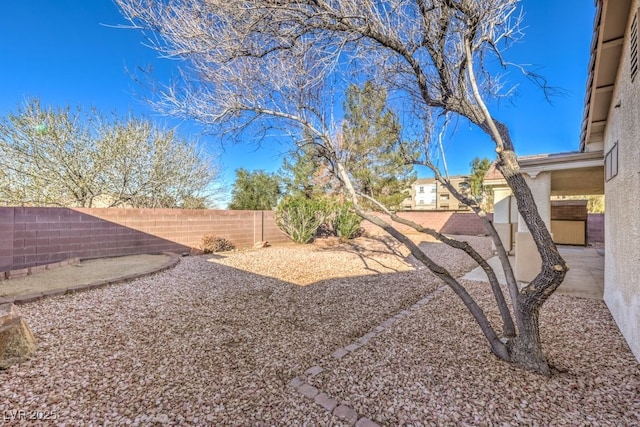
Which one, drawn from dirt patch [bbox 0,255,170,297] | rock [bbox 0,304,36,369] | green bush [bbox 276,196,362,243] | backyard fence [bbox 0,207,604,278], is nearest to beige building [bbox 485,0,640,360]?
rock [bbox 0,304,36,369]

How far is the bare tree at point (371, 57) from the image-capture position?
9.07 feet

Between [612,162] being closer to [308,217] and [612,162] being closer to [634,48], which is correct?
[634,48]

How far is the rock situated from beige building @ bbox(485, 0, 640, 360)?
5997 mm

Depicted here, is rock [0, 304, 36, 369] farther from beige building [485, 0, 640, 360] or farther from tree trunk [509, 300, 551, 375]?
beige building [485, 0, 640, 360]

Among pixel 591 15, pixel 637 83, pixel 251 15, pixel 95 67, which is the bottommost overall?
pixel 637 83

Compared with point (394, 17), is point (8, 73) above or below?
above

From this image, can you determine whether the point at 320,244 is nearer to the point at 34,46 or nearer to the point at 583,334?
the point at 583,334

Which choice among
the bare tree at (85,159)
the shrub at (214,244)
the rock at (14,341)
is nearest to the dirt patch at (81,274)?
the shrub at (214,244)

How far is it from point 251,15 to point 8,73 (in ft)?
29.8

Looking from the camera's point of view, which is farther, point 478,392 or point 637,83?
point 637,83

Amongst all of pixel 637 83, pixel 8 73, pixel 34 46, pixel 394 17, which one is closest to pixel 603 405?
pixel 637 83

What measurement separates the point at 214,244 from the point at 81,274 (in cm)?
429

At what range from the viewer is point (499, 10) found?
2.95 m

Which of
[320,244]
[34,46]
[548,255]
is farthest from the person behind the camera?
[320,244]
